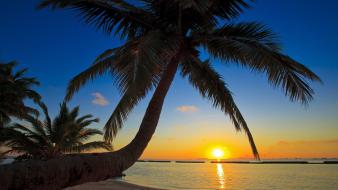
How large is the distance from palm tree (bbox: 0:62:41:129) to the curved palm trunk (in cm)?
1465

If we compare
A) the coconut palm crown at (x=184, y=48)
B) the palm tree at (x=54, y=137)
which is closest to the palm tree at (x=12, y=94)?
the palm tree at (x=54, y=137)

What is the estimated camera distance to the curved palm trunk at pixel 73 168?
2.37 meters

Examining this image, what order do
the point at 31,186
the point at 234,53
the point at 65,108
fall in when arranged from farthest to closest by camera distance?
the point at 65,108 → the point at 234,53 → the point at 31,186

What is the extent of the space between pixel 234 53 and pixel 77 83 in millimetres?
3441

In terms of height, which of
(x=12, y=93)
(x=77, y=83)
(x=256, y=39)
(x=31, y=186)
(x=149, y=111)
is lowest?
(x=31, y=186)

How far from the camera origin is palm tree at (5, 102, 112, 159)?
19.1 meters

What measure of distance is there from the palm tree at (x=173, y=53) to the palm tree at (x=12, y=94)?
12.7 m

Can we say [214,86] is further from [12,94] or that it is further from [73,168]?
[12,94]

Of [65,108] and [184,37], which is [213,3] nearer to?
[184,37]

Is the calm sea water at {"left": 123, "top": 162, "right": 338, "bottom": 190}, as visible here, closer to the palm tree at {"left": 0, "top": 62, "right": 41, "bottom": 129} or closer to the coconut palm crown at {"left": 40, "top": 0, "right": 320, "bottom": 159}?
the palm tree at {"left": 0, "top": 62, "right": 41, "bottom": 129}

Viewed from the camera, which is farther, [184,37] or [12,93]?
[12,93]

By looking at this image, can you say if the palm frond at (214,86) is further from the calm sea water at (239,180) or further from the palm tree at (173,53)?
the calm sea water at (239,180)

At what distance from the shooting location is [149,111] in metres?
4.52

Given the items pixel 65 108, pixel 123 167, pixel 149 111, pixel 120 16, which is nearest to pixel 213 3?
pixel 120 16
